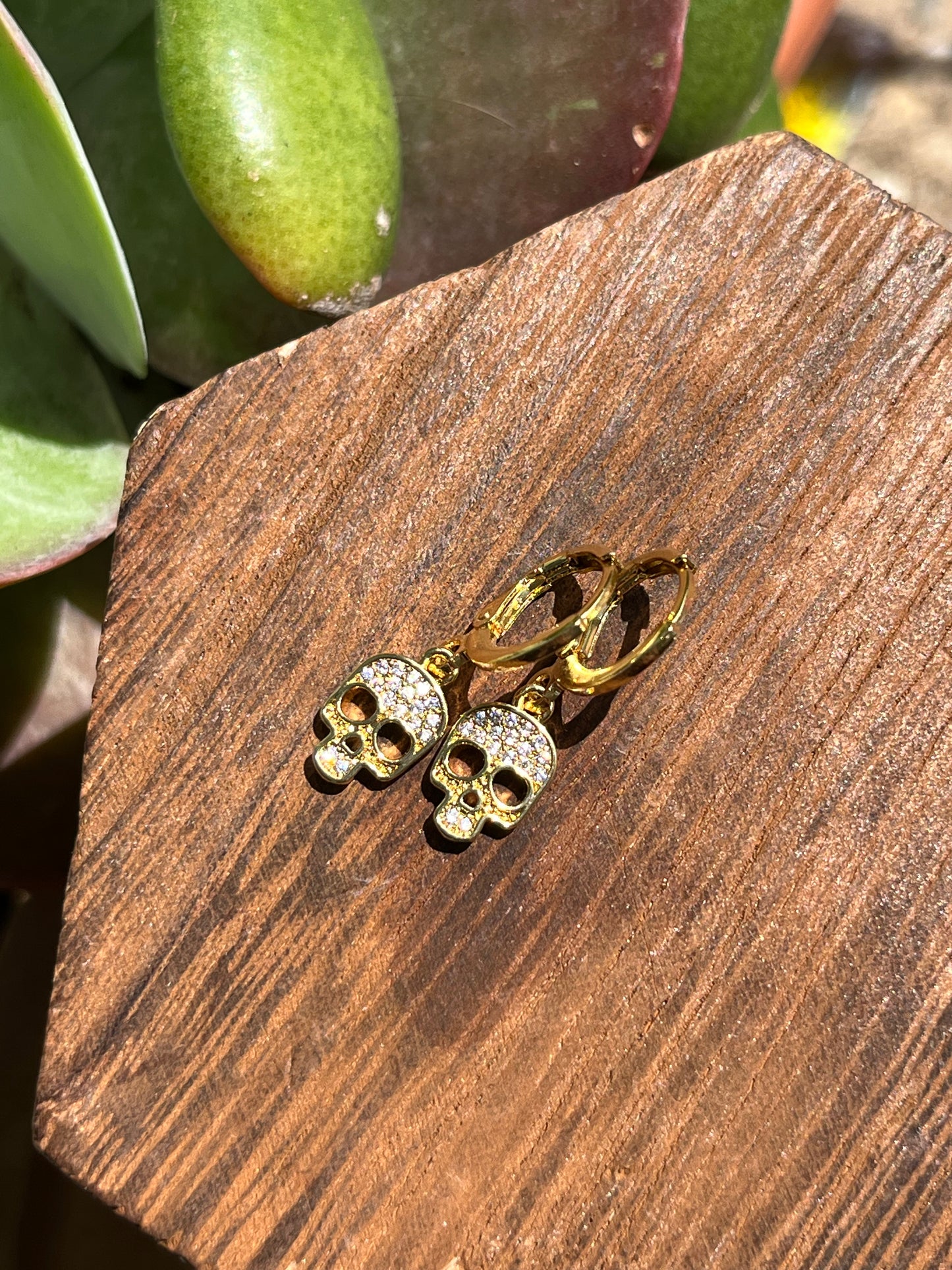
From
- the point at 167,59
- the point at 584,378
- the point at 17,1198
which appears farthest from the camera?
the point at 17,1198

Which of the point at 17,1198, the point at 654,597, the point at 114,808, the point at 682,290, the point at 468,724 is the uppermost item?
the point at 682,290

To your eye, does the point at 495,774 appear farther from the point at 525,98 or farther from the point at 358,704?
the point at 525,98

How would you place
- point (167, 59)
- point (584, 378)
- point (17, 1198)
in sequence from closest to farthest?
point (167, 59)
point (584, 378)
point (17, 1198)

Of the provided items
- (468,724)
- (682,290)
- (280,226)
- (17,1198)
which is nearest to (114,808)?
(468,724)

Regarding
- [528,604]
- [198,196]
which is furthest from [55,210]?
[528,604]

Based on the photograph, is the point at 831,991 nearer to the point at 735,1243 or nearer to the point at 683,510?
the point at 735,1243

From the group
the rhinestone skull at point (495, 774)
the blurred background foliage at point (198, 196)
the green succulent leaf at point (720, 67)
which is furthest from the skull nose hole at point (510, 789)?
the green succulent leaf at point (720, 67)

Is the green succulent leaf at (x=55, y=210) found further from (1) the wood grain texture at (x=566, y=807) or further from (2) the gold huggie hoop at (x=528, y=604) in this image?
(2) the gold huggie hoop at (x=528, y=604)
